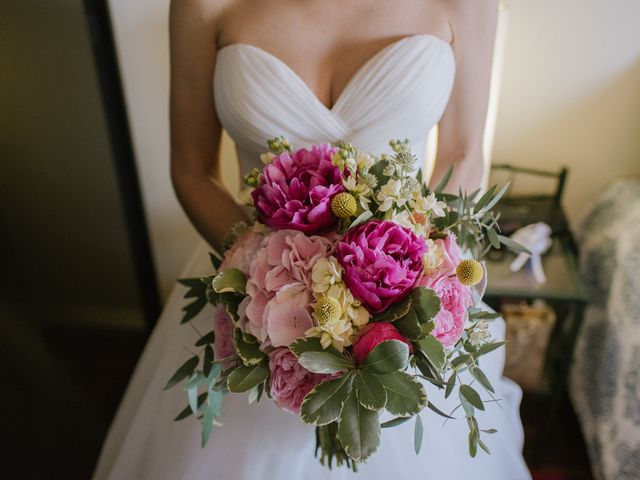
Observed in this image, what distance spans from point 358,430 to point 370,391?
0.04 meters

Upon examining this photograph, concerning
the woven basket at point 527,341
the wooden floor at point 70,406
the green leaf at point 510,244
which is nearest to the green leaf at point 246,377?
the green leaf at point 510,244

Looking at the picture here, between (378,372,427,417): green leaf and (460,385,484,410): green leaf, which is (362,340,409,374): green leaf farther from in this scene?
(460,385,484,410): green leaf

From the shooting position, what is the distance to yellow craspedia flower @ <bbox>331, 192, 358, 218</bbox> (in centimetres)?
59

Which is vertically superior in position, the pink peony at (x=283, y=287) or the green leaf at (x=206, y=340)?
the pink peony at (x=283, y=287)

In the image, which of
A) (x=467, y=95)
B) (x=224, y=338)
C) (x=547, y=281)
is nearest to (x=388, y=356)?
(x=224, y=338)

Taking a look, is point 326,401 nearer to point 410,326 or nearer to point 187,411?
point 410,326

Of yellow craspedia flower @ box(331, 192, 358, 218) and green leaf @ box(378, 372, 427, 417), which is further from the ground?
yellow craspedia flower @ box(331, 192, 358, 218)

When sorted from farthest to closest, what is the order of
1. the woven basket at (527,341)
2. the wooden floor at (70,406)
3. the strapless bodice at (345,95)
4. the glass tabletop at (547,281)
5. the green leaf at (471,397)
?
the woven basket at (527,341)
the glass tabletop at (547,281)
the wooden floor at (70,406)
the strapless bodice at (345,95)
the green leaf at (471,397)

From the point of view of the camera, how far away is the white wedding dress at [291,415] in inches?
32.4

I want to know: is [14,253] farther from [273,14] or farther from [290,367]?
[290,367]

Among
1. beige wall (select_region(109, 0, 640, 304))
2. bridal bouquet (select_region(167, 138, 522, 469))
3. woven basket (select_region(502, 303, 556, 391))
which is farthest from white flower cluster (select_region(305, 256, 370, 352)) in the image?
beige wall (select_region(109, 0, 640, 304))

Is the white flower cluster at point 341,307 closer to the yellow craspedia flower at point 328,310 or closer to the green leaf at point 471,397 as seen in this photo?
the yellow craspedia flower at point 328,310

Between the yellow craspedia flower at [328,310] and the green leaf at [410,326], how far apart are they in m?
0.07

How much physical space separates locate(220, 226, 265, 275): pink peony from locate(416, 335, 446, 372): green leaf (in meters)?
0.23
